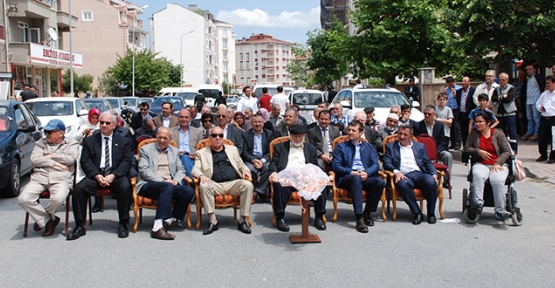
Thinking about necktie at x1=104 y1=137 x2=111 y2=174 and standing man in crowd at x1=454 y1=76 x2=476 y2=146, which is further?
standing man in crowd at x1=454 y1=76 x2=476 y2=146

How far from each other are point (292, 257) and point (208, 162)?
2.30 m

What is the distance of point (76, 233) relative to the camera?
730 cm

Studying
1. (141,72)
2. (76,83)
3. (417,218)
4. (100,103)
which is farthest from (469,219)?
(76,83)

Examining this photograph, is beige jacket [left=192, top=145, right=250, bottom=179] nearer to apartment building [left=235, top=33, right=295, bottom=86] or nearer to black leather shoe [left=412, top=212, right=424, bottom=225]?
black leather shoe [left=412, top=212, right=424, bottom=225]

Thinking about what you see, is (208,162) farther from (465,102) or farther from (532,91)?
(532,91)

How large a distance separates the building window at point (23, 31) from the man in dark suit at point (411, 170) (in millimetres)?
35330

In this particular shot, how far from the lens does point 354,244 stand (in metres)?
6.98

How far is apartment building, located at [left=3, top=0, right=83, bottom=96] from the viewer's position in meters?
35.7

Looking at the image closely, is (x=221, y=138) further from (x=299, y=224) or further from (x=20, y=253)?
(x=20, y=253)

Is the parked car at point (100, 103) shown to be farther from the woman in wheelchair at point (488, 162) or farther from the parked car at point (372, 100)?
the woman in wheelchair at point (488, 162)

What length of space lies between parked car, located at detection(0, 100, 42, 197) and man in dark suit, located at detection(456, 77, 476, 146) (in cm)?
1022

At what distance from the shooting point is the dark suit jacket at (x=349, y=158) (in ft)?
27.2

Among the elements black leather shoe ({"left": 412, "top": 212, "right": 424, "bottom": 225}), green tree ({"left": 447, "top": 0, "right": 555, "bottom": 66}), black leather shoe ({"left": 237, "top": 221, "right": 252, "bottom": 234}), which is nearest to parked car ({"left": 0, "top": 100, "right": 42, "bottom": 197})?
black leather shoe ({"left": 237, "top": 221, "right": 252, "bottom": 234})

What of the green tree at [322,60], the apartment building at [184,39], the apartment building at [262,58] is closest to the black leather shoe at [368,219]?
the green tree at [322,60]
